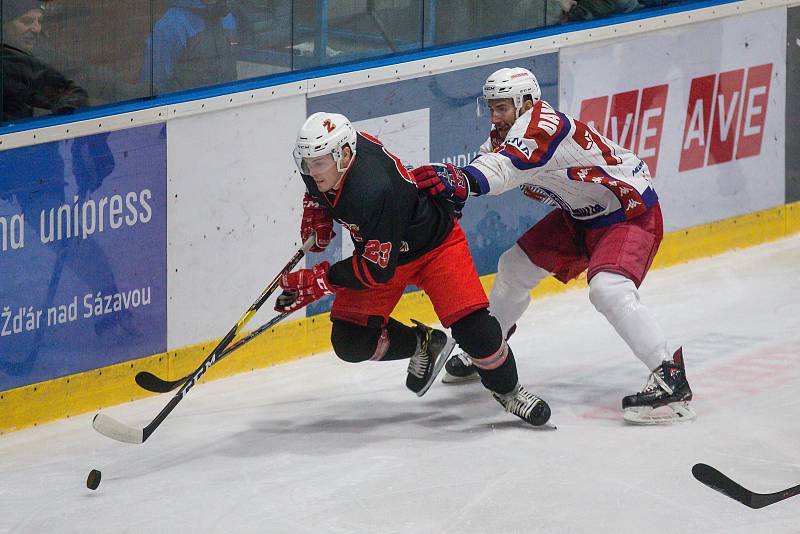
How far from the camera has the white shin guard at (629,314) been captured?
14.7 feet

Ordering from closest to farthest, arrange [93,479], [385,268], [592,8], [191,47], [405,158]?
[93,479], [385,268], [191,47], [405,158], [592,8]

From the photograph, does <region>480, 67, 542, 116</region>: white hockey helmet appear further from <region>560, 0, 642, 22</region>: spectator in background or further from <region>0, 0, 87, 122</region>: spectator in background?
<region>560, 0, 642, 22</region>: spectator in background

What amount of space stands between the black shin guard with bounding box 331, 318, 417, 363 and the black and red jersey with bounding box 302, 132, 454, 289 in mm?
306

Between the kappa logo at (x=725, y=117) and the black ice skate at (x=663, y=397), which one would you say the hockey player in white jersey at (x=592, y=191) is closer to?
the black ice skate at (x=663, y=397)

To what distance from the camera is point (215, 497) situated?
4.03m

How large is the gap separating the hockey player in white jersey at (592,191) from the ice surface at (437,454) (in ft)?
0.71

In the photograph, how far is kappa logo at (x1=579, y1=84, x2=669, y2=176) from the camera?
627 centimetres

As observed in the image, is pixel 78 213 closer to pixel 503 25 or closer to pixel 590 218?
pixel 590 218

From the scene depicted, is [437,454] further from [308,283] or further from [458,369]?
[458,369]

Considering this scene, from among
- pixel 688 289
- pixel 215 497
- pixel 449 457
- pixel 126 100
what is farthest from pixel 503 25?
pixel 215 497

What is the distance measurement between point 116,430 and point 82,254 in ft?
2.39

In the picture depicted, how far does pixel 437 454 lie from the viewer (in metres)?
4.36

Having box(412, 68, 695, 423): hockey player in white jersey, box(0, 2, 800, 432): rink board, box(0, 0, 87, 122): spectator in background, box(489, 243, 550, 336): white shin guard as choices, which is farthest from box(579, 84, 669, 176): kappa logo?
box(0, 0, 87, 122): spectator in background

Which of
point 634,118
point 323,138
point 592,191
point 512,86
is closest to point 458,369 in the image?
point 592,191
